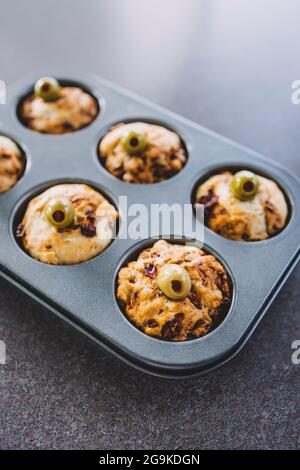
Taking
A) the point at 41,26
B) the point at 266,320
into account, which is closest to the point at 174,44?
the point at 41,26

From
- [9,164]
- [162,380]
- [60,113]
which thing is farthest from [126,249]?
[60,113]

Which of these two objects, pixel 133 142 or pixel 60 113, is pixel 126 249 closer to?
pixel 133 142

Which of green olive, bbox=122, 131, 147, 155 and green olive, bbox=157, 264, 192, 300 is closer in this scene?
green olive, bbox=157, 264, 192, 300

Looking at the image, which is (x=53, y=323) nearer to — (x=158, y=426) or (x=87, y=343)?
(x=87, y=343)

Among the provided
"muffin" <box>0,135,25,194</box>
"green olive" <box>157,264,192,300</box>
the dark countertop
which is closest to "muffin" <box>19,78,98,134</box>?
"muffin" <box>0,135,25,194</box>

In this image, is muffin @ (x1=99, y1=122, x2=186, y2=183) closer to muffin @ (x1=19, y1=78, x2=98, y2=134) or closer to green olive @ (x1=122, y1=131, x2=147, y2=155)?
green olive @ (x1=122, y1=131, x2=147, y2=155)
